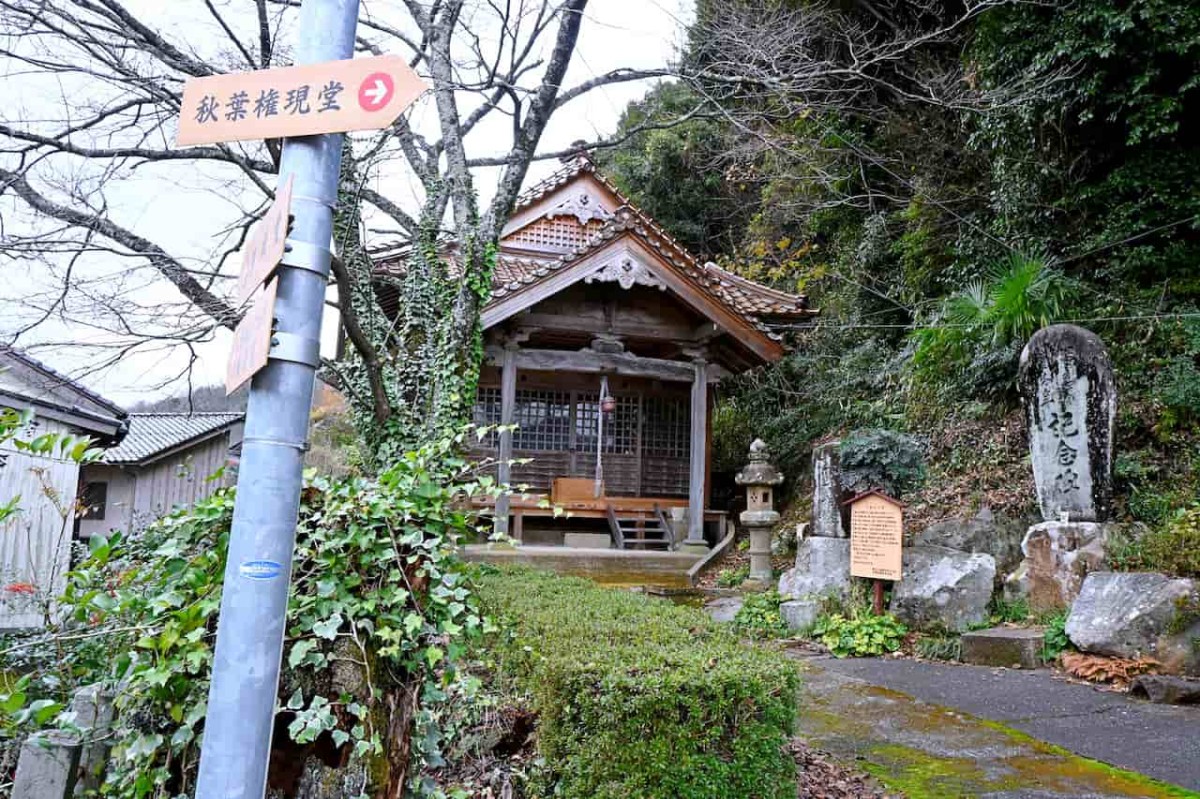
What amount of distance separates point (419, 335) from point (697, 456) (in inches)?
236

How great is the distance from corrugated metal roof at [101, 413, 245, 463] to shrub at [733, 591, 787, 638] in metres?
15.0

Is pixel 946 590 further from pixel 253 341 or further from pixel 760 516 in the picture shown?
pixel 253 341

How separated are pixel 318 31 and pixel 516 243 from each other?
13.2 metres

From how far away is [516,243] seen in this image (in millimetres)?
15023

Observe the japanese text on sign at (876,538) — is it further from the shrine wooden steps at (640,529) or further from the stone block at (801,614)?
the shrine wooden steps at (640,529)

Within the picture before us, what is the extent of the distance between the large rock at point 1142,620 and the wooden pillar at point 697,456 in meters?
6.48

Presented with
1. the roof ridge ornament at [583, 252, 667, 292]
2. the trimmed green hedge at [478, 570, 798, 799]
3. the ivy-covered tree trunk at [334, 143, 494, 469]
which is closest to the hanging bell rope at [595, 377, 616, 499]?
the roof ridge ornament at [583, 252, 667, 292]

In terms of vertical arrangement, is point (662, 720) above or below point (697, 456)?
below

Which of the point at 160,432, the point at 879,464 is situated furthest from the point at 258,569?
the point at 160,432

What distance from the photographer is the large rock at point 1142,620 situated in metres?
5.86

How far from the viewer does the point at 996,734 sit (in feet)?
Result: 14.9

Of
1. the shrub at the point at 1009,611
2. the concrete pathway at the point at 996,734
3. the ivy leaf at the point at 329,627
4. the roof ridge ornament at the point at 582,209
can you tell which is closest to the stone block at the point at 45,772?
the ivy leaf at the point at 329,627

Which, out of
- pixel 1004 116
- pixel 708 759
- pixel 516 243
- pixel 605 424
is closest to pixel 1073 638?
pixel 708 759

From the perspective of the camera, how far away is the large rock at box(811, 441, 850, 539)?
27.9 ft
